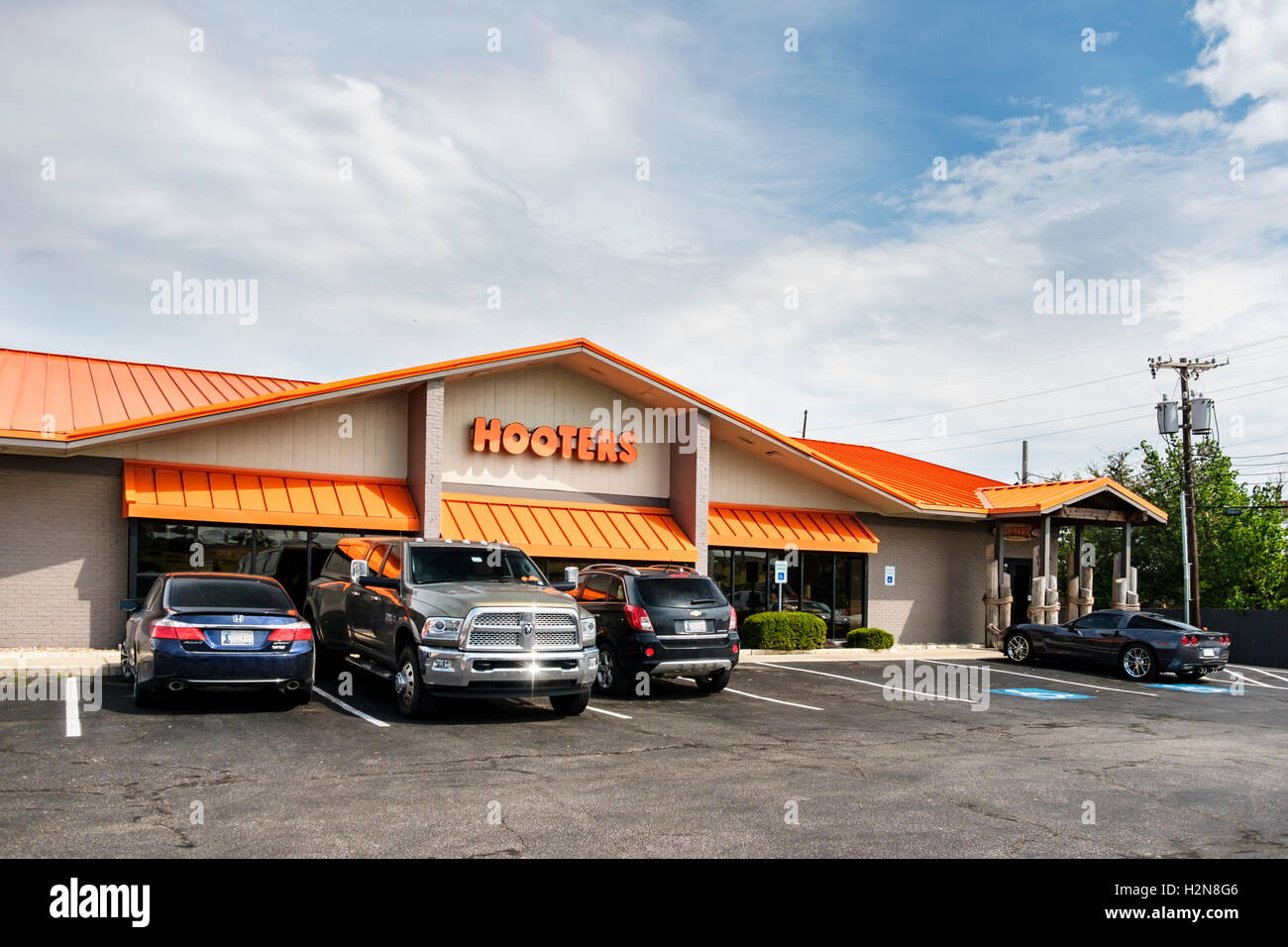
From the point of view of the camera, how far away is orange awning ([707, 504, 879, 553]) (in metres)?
24.2

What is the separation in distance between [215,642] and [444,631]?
248 cm

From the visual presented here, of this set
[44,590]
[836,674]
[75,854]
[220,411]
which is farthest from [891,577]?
[75,854]

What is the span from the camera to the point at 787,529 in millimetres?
25188

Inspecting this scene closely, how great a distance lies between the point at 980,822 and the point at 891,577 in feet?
66.5

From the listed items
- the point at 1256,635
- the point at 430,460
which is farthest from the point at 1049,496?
the point at 430,460

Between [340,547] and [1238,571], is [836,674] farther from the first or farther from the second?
[1238,571]

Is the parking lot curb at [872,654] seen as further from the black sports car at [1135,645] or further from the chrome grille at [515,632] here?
the chrome grille at [515,632]

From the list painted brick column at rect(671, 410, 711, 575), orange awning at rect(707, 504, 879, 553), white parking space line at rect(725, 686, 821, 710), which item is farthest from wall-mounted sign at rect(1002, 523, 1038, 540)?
white parking space line at rect(725, 686, 821, 710)

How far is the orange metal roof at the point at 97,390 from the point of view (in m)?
17.8

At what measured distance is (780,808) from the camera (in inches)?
305

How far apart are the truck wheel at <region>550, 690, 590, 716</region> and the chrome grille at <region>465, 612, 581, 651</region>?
818 millimetres

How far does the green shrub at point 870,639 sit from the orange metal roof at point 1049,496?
5.39m

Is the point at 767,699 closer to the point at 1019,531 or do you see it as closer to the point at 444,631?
the point at 444,631

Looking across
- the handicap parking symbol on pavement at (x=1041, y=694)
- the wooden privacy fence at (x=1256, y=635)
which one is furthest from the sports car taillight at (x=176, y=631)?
the wooden privacy fence at (x=1256, y=635)
